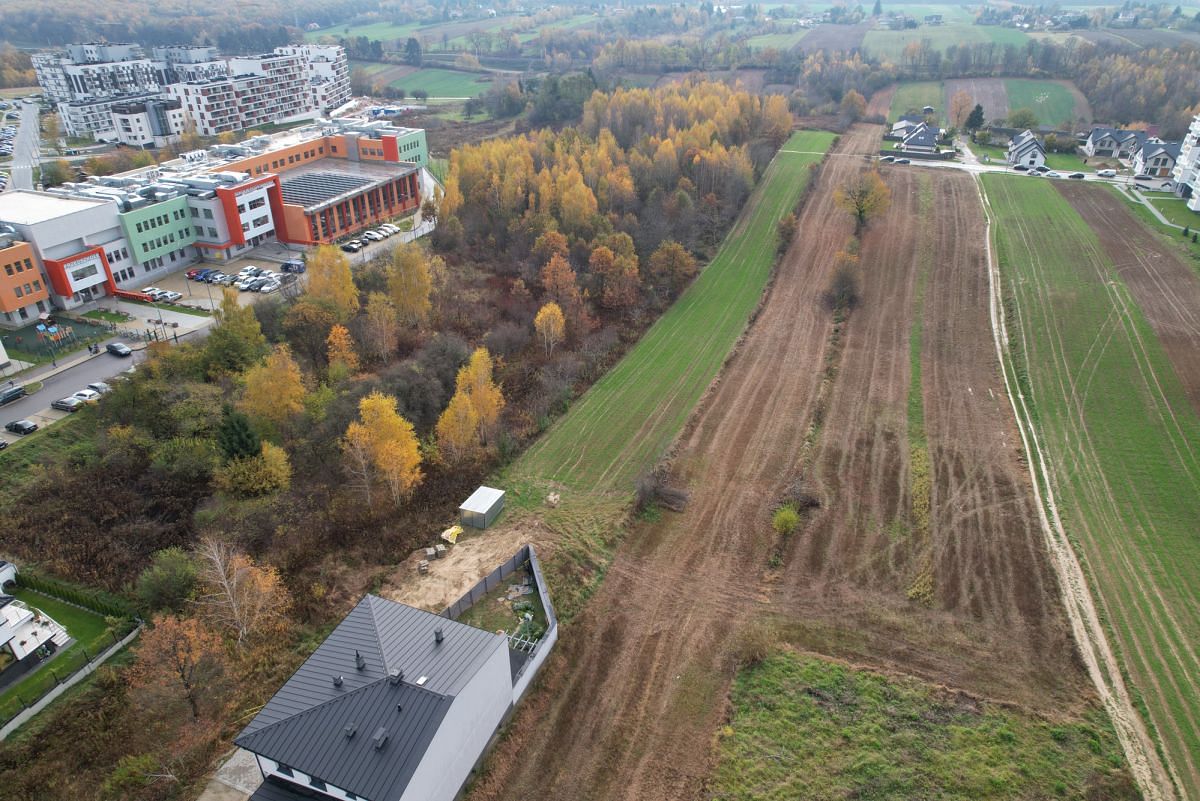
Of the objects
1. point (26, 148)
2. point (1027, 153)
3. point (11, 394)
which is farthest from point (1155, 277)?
point (26, 148)

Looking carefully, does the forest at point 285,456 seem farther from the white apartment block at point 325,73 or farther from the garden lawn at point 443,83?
the garden lawn at point 443,83

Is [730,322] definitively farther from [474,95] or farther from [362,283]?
[474,95]

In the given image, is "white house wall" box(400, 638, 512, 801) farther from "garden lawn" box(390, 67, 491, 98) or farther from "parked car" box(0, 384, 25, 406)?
"garden lawn" box(390, 67, 491, 98)

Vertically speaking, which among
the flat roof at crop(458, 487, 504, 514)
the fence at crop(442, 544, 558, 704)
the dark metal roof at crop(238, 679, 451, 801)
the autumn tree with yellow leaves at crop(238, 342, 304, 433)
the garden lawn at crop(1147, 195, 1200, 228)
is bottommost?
the fence at crop(442, 544, 558, 704)

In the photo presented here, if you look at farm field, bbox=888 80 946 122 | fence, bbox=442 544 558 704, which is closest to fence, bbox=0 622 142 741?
fence, bbox=442 544 558 704

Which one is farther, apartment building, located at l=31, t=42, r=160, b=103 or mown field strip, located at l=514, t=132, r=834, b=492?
apartment building, located at l=31, t=42, r=160, b=103

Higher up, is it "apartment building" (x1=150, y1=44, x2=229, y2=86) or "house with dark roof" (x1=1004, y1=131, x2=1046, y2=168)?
"apartment building" (x1=150, y1=44, x2=229, y2=86)

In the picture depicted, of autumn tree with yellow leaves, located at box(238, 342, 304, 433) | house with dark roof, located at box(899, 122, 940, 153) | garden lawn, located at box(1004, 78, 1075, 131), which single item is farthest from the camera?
garden lawn, located at box(1004, 78, 1075, 131)
